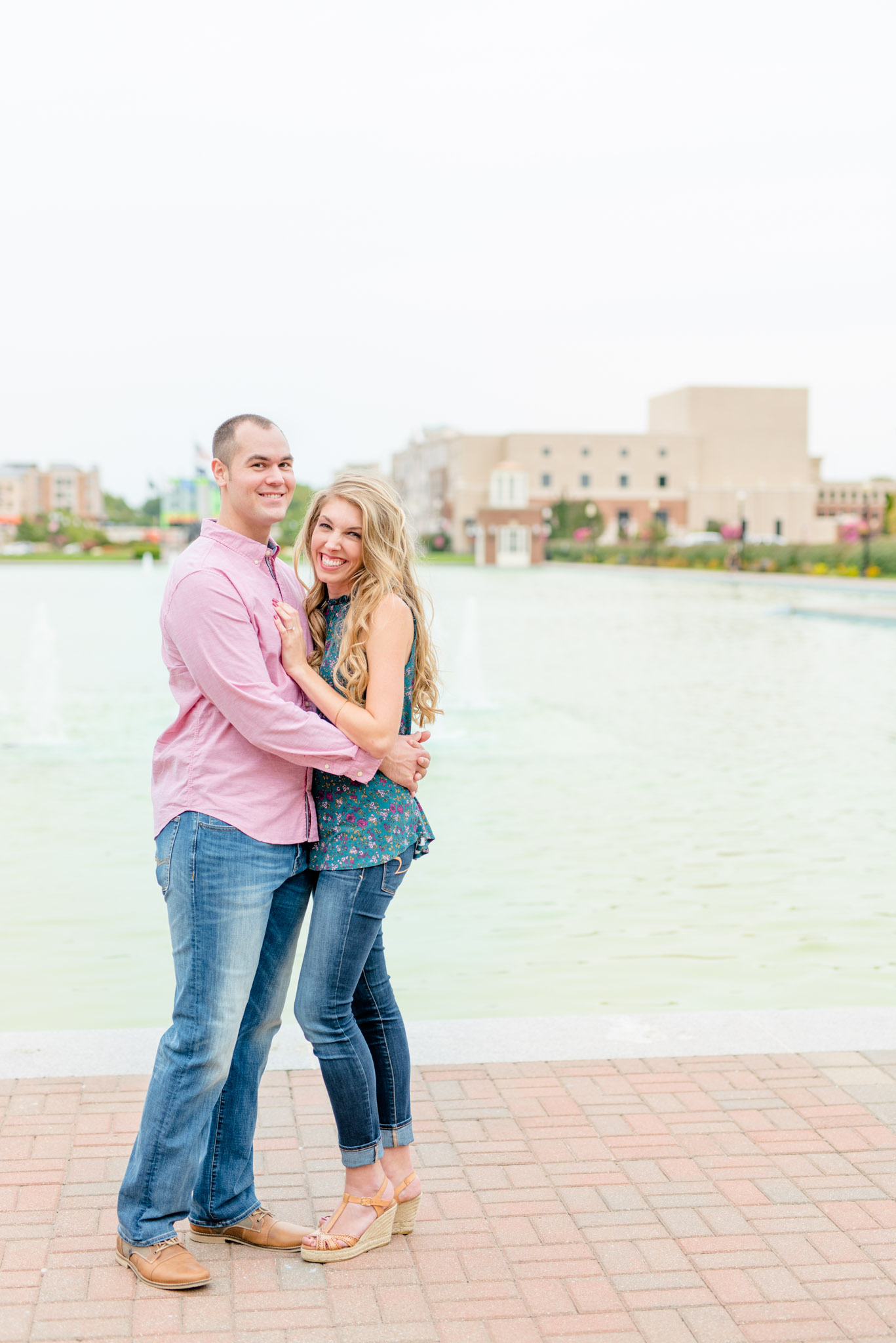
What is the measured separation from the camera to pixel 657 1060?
14.1 feet

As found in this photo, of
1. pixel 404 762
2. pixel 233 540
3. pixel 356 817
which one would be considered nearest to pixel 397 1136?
pixel 356 817

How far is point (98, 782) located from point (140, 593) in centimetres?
3332

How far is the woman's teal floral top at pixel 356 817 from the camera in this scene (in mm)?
2963

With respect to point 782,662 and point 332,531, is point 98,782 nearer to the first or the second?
point 332,531

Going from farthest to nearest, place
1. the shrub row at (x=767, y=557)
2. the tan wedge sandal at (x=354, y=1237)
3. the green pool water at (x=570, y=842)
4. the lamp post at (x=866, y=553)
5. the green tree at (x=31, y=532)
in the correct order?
1. the green tree at (x=31, y=532)
2. the shrub row at (x=767, y=557)
3. the lamp post at (x=866, y=553)
4. the green pool water at (x=570, y=842)
5. the tan wedge sandal at (x=354, y=1237)

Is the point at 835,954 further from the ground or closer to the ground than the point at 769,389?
closer to the ground

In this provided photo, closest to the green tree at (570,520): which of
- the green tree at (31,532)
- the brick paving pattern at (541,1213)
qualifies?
the green tree at (31,532)

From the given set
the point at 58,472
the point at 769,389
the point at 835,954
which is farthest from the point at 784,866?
the point at 58,472

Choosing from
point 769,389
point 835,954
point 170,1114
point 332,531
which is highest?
point 769,389

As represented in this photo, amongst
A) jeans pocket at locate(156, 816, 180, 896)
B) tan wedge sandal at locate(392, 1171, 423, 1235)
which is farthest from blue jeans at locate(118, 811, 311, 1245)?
tan wedge sandal at locate(392, 1171, 423, 1235)

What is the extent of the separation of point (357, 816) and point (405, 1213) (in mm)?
966

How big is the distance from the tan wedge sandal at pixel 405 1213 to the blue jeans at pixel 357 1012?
9cm

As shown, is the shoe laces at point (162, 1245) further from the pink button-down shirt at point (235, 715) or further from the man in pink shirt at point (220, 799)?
the pink button-down shirt at point (235, 715)

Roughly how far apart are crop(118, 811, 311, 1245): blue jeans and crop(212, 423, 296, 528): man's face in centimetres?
67
